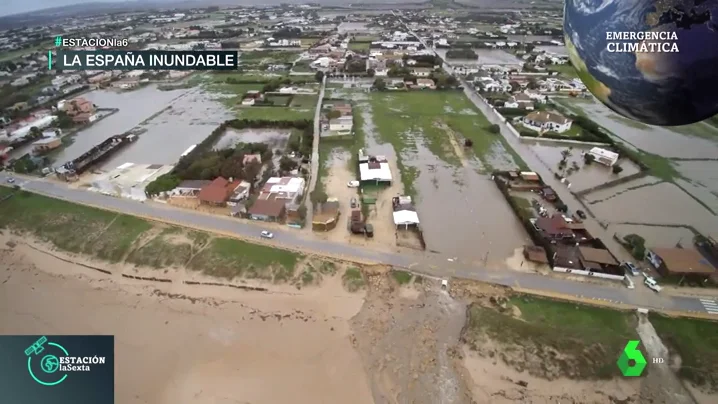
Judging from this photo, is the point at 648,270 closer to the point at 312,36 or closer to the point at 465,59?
the point at 465,59

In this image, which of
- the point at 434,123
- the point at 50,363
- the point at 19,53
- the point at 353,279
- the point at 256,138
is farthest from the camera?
the point at 19,53

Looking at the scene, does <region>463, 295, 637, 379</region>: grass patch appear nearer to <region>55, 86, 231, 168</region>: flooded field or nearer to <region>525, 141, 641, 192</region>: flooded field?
<region>525, 141, 641, 192</region>: flooded field

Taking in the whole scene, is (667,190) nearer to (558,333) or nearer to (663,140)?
(663,140)

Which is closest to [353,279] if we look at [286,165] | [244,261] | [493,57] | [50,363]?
[244,261]

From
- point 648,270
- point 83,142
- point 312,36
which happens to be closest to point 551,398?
point 648,270

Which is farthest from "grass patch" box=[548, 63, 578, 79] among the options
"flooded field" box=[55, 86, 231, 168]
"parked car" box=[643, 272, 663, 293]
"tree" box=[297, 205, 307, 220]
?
"tree" box=[297, 205, 307, 220]

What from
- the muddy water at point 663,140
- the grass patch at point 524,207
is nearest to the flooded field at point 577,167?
the muddy water at point 663,140

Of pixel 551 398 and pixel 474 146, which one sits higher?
pixel 474 146
